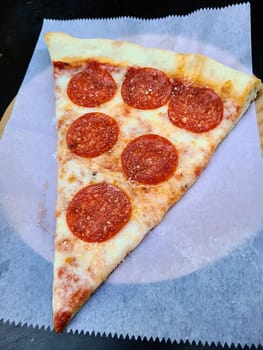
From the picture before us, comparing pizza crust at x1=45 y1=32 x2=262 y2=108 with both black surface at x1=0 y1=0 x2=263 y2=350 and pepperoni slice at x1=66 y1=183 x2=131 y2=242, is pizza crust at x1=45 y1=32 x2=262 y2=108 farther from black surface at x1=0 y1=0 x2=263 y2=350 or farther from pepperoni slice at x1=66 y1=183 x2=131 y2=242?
pepperoni slice at x1=66 y1=183 x2=131 y2=242

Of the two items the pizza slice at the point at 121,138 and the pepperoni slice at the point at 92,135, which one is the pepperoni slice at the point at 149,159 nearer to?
the pizza slice at the point at 121,138

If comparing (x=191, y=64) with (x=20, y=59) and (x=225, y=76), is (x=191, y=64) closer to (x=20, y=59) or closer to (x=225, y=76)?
(x=225, y=76)

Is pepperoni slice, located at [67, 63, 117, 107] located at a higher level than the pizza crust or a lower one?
lower

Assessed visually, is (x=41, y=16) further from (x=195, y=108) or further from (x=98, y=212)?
(x=98, y=212)

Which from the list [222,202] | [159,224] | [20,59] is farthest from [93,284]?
[20,59]

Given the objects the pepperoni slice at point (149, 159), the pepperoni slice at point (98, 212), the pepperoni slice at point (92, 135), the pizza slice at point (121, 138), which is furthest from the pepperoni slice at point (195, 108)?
the pepperoni slice at point (98, 212)

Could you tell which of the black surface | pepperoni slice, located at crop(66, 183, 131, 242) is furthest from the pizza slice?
the black surface
